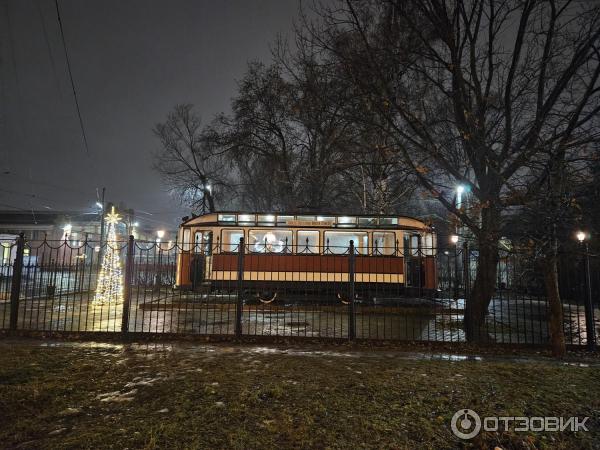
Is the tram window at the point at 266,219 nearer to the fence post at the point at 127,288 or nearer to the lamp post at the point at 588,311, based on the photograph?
the fence post at the point at 127,288

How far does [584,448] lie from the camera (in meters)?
3.10

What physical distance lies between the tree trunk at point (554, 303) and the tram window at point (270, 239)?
915 cm

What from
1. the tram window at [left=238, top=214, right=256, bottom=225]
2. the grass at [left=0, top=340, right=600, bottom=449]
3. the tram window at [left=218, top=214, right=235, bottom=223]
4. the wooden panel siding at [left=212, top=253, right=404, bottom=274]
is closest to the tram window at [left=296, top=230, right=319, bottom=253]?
the wooden panel siding at [left=212, top=253, right=404, bottom=274]

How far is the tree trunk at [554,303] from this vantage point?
6.00 metres

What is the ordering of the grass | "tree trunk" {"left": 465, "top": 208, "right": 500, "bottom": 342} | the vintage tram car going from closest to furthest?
the grass → "tree trunk" {"left": 465, "top": 208, "right": 500, "bottom": 342} → the vintage tram car

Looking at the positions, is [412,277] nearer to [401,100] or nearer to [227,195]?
[401,100]

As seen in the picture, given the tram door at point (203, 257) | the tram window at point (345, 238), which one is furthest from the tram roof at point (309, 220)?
the tram door at point (203, 257)

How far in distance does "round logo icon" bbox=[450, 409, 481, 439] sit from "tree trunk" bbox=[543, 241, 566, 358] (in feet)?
11.7

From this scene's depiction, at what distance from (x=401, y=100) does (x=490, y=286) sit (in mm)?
5167

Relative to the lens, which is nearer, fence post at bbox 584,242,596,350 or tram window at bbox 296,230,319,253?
fence post at bbox 584,242,596,350

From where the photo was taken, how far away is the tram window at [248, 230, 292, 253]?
1400 centimetres

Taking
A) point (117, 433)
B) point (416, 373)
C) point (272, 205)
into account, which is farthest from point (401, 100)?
point (272, 205)

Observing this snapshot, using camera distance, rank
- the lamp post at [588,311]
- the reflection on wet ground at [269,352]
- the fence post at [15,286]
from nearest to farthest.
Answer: the reflection on wet ground at [269,352]
the lamp post at [588,311]
the fence post at [15,286]

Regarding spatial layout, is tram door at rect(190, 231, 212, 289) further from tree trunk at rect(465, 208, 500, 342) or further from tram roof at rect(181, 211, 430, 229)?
tree trunk at rect(465, 208, 500, 342)
